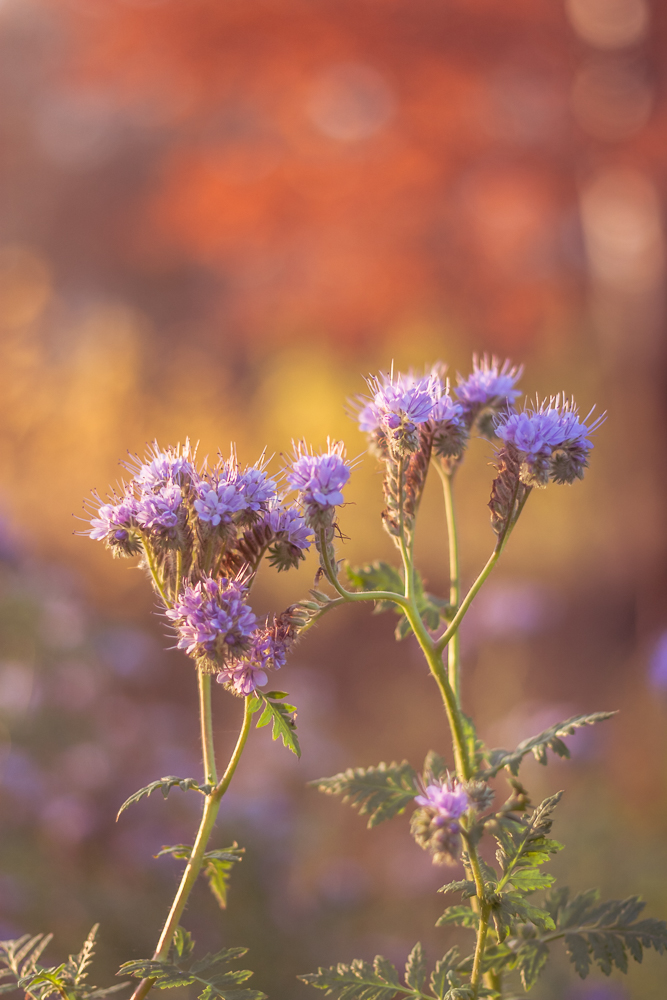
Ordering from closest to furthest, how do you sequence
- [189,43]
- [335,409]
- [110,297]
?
[189,43] < [335,409] < [110,297]

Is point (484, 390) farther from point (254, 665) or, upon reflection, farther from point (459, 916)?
point (459, 916)

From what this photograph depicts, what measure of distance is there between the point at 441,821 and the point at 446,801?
32 millimetres

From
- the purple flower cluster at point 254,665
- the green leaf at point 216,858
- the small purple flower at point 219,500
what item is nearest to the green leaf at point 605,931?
the green leaf at point 216,858

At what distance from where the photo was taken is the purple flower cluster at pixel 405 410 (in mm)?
1418

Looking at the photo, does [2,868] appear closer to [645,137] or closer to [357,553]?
[357,553]

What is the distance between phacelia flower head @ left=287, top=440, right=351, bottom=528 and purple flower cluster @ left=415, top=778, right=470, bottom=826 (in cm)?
43

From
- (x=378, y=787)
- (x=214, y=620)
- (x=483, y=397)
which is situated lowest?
(x=378, y=787)

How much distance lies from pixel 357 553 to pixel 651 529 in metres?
3.07

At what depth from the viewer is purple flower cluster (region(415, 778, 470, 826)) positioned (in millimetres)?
1197

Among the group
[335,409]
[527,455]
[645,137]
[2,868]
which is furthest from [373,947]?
[335,409]

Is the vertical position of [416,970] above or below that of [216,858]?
below

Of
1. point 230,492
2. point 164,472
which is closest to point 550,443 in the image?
point 230,492

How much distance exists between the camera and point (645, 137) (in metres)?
7.78

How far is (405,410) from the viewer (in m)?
1.42
